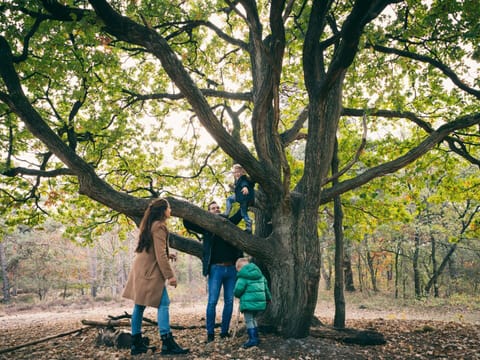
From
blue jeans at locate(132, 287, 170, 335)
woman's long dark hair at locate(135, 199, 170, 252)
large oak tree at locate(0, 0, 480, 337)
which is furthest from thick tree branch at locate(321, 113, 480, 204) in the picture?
blue jeans at locate(132, 287, 170, 335)

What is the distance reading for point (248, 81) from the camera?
33.8 feet

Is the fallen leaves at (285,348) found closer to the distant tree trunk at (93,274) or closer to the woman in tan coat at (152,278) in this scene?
the woman in tan coat at (152,278)

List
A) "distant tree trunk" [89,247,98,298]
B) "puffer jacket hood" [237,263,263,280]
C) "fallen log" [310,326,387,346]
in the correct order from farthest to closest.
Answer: "distant tree trunk" [89,247,98,298] → "fallen log" [310,326,387,346] → "puffer jacket hood" [237,263,263,280]

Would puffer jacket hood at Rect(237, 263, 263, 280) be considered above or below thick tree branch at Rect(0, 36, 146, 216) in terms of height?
below

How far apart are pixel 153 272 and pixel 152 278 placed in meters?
0.08

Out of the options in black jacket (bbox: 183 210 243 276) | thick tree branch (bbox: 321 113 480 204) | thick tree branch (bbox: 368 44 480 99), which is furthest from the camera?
thick tree branch (bbox: 368 44 480 99)

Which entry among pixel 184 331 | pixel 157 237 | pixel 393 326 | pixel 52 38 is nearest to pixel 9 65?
pixel 52 38

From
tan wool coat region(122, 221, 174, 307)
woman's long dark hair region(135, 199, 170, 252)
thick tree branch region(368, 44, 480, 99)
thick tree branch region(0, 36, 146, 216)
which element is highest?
thick tree branch region(368, 44, 480, 99)

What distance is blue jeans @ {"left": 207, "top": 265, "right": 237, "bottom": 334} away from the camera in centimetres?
537

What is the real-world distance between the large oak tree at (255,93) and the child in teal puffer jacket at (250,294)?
0.54m

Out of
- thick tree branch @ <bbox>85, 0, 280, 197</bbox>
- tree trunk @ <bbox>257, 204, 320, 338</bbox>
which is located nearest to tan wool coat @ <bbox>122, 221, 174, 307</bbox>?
thick tree branch @ <bbox>85, 0, 280, 197</bbox>

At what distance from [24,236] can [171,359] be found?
29.4m

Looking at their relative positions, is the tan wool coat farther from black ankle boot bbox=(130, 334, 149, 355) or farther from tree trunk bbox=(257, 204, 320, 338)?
tree trunk bbox=(257, 204, 320, 338)

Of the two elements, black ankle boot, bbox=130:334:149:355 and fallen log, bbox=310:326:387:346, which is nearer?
black ankle boot, bbox=130:334:149:355
